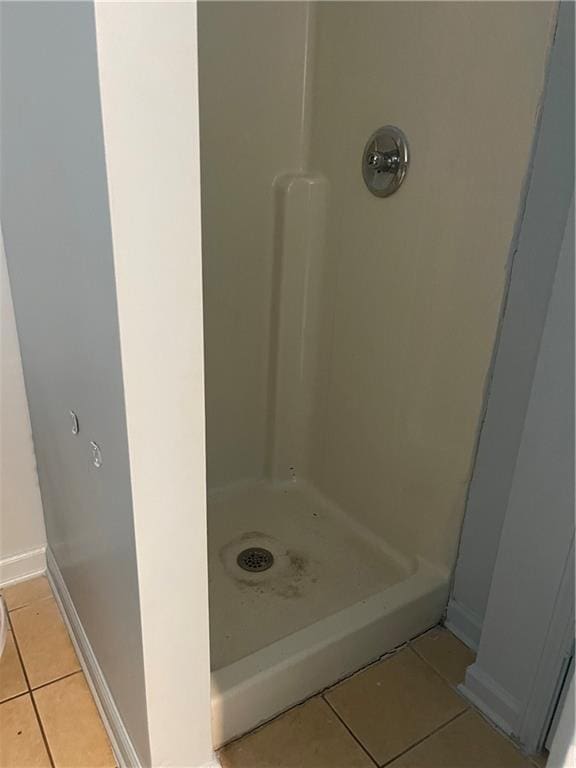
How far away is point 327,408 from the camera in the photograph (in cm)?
187

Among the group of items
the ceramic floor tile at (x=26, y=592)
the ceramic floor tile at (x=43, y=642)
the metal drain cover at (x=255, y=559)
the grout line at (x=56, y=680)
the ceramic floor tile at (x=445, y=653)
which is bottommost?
the ceramic floor tile at (x=26, y=592)

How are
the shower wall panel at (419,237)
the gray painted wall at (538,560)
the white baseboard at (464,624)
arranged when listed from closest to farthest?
the gray painted wall at (538,560) < the shower wall panel at (419,237) < the white baseboard at (464,624)

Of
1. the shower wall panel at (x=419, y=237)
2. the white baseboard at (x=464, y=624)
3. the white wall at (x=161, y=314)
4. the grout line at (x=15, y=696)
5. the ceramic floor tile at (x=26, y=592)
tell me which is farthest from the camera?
the ceramic floor tile at (x=26, y=592)

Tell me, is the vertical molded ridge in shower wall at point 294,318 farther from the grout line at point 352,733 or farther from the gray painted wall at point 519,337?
the grout line at point 352,733

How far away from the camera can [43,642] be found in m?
1.52

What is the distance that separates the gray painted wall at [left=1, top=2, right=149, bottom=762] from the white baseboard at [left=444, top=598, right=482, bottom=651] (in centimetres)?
→ 78

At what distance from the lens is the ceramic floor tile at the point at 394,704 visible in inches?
51.6

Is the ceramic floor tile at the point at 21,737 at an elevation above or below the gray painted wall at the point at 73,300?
below

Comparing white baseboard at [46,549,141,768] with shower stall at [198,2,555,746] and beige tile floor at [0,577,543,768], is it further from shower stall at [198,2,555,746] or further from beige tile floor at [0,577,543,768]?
shower stall at [198,2,555,746]

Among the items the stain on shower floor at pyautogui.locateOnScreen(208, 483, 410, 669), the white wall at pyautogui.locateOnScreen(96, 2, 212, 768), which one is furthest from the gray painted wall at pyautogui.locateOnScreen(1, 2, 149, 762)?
the stain on shower floor at pyautogui.locateOnScreen(208, 483, 410, 669)

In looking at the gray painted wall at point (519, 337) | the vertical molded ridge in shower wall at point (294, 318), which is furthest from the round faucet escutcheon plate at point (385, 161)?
the gray painted wall at point (519, 337)

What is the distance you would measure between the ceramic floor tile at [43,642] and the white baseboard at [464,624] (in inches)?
34.2

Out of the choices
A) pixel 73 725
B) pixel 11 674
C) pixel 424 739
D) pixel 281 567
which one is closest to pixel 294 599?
pixel 281 567

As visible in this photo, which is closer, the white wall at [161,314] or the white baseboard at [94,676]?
the white wall at [161,314]
